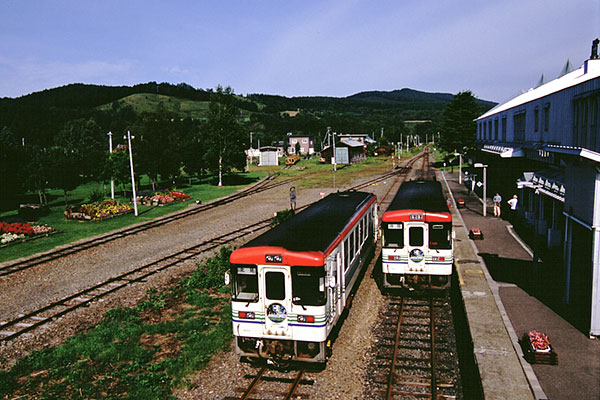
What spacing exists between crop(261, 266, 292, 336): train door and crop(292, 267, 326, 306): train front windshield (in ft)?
0.57

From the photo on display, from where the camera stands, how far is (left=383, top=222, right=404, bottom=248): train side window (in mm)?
15867

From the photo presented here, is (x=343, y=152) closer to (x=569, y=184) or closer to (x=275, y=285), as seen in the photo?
(x=569, y=184)

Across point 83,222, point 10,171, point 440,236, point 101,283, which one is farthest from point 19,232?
point 440,236

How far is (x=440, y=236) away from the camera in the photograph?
15.5m

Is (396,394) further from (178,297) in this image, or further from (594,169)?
(178,297)

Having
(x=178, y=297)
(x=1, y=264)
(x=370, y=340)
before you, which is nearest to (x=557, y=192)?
(x=370, y=340)

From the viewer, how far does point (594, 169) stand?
1248cm

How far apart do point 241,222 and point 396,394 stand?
22707 mm

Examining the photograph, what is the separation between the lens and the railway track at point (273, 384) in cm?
1017

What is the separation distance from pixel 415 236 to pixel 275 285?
23.2 ft

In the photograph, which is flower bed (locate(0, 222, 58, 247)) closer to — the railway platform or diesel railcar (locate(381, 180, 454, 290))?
diesel railcar (locate(381, 180, 454, 290))

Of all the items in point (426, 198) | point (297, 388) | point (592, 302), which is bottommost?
point (297, 388)

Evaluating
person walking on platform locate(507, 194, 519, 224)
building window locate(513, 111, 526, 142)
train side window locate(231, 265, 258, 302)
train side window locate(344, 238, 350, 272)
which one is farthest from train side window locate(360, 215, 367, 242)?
building window locate(513, 111, 526, 142)

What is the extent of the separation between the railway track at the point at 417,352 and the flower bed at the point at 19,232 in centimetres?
2368
